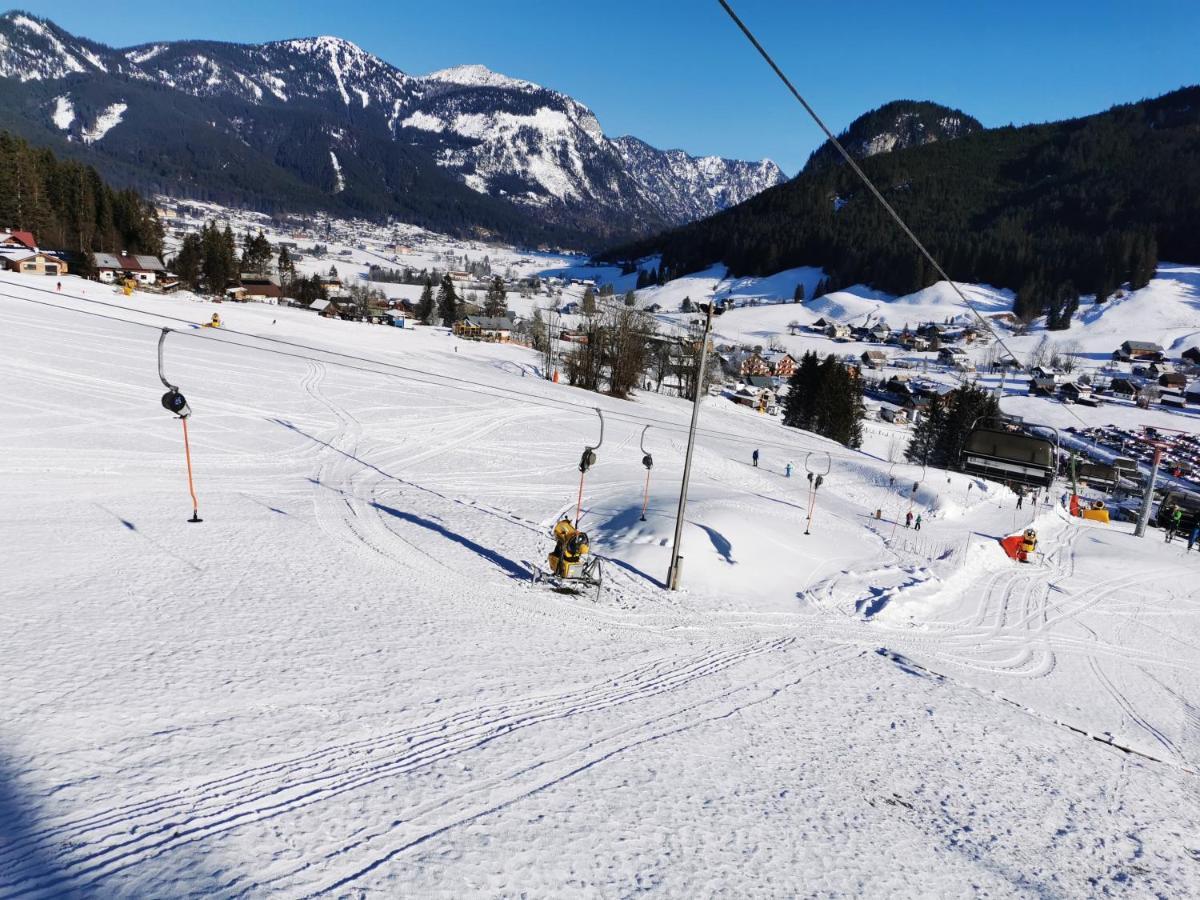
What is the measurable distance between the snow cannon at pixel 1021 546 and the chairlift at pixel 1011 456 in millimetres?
1856

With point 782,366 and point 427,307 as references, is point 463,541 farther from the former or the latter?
point 782,366

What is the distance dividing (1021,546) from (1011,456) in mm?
3200

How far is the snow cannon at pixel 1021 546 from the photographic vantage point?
70.3 ft

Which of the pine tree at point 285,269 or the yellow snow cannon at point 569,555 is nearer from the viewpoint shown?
the yellow snow cannon at point 569,555

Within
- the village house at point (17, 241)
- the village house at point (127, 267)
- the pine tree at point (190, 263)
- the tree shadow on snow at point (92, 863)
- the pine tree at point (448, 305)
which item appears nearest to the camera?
the tree shadow on snow at point (92, 863)

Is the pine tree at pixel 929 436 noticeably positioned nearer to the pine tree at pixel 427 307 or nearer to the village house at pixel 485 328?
the village house at pixel 485 328

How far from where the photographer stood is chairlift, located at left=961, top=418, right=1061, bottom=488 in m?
21.0

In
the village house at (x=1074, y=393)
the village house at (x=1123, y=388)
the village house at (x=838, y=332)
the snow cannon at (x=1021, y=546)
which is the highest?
the village house at (x=838, y=332)

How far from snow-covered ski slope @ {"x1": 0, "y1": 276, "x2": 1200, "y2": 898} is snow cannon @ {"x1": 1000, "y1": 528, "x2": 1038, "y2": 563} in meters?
0.63

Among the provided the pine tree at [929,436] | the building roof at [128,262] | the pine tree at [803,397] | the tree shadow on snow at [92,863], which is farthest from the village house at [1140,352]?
the building roof at [128,262]

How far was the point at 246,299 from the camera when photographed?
248 ft

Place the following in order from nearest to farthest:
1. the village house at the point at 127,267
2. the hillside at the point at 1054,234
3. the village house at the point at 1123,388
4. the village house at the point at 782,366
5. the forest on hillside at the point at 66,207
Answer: the forest on hillside at the point at 66,207
the village house at the point at 127,267
the village house at the point at 1123,388
the village house at the point at 782,366
the hillside at the point at 1054,234

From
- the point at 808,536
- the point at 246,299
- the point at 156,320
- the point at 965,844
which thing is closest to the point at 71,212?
the point at 246,299

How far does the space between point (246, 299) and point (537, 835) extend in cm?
8468
